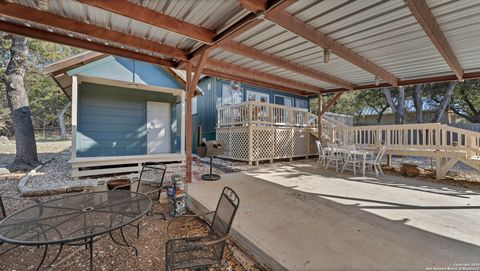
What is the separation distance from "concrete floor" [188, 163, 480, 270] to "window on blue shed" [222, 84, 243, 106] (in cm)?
680

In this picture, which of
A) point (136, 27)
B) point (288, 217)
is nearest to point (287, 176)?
point (288, 217)

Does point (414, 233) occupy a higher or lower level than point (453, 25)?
lower

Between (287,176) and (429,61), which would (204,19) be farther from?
(429,61)

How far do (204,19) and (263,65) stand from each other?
9.11ft

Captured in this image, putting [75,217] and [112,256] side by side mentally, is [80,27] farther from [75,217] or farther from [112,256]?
[112,256]

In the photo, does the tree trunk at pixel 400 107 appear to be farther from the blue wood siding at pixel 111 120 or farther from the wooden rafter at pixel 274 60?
the blue wood siding at pixel 111 120

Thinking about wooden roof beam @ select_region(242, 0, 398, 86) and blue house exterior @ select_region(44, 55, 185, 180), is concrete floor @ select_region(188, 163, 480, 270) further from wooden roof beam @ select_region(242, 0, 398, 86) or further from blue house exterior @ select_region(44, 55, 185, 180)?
blue house exterior @ select_region(44, 55, 185, 180)

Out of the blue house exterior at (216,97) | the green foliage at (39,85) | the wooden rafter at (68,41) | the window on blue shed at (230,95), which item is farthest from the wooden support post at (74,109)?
the window on blue shed at (230,95)

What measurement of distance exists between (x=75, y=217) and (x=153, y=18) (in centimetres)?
274

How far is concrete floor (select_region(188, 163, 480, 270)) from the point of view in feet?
6.46

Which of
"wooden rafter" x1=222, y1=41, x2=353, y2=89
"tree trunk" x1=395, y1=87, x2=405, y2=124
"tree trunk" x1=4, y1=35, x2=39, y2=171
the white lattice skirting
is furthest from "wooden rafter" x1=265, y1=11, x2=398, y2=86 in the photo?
"tree trunk" x1=395, y1=87, x2=405, y2=124

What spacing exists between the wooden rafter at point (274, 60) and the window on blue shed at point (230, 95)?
5247mm

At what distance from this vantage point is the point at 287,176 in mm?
5715

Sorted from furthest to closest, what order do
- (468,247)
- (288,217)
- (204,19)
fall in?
(204,19) → (288,217) → (468,247)
